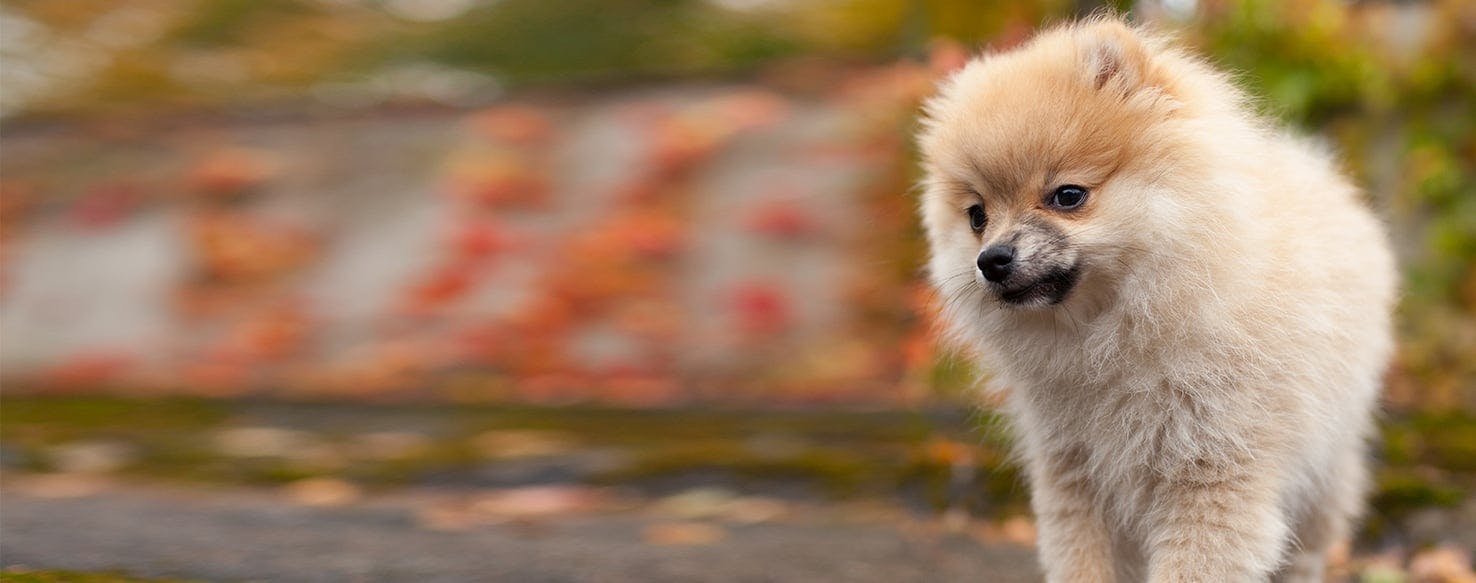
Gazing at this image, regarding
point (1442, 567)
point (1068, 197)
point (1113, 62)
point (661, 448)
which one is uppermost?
point (1113, 62)

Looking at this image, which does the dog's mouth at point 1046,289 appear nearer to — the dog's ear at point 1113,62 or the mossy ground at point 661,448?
the dog's ear at point 1113,62

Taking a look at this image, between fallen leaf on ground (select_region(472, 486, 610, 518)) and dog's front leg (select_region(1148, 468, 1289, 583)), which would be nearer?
dog's front leg (select_region(1148, 468, 1289, 583))

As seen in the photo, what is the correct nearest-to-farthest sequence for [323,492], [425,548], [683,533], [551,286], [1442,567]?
[1442,567], [425,548], [683,533], [323,492], [551,286]

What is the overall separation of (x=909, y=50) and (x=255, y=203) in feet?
17.1

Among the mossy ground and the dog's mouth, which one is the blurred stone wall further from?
the dog's mouth

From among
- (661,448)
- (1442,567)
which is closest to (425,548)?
(661,448)

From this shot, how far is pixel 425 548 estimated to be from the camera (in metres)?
3.71

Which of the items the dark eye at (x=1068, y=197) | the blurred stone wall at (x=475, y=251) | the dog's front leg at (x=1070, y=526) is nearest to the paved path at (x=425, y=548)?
the dog's front leg at (x=1070, y=526)

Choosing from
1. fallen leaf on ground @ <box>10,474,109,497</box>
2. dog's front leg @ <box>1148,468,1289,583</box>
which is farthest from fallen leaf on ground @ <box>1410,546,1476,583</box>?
fallen leaf on ground @ <box>10,474,109,497</box>

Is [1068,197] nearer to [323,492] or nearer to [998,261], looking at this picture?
[998,261]

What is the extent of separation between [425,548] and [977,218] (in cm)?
204

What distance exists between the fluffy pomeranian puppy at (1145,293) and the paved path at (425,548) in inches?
39.6

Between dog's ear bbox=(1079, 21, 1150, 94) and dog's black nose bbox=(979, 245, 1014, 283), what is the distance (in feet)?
1.32

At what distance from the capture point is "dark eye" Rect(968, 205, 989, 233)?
261cm
